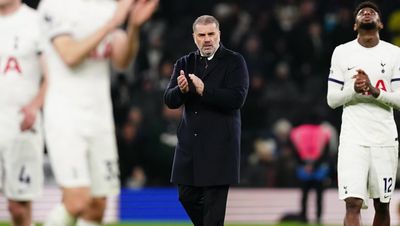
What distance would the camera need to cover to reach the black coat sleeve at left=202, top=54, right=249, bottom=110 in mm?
10008

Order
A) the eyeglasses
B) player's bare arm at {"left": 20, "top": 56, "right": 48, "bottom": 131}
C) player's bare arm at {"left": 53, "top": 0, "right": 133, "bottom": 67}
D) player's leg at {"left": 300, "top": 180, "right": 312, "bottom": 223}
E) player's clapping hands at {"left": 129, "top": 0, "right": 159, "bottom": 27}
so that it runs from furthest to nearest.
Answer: player's leg at {"left": 300, "top": 180, "right": 312, "bottom": 223} < the eyeglasses < player's bare arm at {"left": 20, "top": 56, "right": 48, "bottom": 131} < player's bare arm at {"left": 53, "top": 0, "right": 133, "bottom": 67} < player's clapping hands at {"left": 129, "top": 0, "right": 159, "bottom": 27}

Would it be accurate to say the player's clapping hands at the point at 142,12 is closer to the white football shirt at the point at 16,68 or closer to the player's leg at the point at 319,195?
the white football shirt at the point at 16,68

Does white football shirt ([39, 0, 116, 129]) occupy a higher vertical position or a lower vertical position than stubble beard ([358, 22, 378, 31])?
lower

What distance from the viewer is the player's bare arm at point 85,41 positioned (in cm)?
777

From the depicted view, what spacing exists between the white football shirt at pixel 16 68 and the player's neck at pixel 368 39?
2.88 metres

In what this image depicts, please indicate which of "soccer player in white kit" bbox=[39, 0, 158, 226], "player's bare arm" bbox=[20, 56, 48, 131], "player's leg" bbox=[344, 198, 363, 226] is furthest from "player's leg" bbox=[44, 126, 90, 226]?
"player's leg" bbox=[344, 198, 363, 226]

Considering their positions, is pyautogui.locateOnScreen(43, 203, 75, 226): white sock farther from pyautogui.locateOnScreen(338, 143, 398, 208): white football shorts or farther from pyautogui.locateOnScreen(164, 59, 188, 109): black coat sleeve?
pyautogui.locateOnScreen(338, 143, 398, 208): white football shorts

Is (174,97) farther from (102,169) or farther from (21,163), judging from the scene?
(102,169)

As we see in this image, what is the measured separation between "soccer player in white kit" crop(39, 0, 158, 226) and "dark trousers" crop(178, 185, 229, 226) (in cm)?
204

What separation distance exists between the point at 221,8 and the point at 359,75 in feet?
40.8

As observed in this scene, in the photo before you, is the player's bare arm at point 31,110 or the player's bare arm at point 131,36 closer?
the player's bare arm at point 131,36

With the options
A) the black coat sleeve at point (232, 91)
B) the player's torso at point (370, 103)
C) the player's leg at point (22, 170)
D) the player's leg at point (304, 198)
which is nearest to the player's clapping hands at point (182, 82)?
the black coat sleeve at point (232, 91)

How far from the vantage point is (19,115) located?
9.90 meters

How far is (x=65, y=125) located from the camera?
26.6 ft
